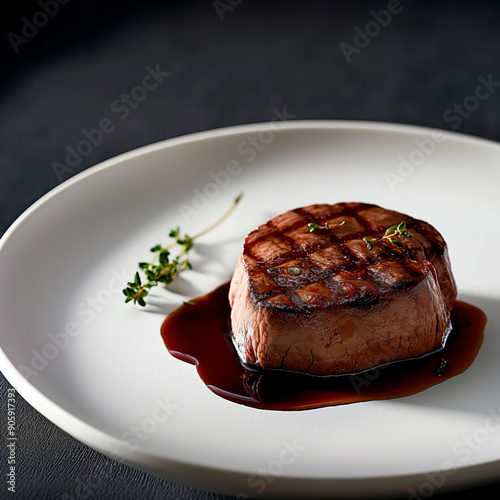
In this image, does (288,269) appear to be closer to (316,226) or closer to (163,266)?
(316,226)

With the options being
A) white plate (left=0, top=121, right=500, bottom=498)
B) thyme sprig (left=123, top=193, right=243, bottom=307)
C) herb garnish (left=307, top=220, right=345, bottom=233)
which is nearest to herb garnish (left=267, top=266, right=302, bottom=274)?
herb garnish (left=307, top=220, right=345, bottom=233)

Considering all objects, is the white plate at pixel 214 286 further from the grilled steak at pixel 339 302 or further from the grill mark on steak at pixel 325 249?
the grill mark on steak at pixel 325 249

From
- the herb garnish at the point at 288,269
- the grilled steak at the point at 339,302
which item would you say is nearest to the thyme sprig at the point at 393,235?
the grilled steak at the point at 339,302

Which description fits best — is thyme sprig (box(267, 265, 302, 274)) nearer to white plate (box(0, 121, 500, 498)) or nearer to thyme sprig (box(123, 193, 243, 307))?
white plate (box(0, 121, 500, 498))

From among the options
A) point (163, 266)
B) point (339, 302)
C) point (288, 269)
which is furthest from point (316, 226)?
point (163, 266)

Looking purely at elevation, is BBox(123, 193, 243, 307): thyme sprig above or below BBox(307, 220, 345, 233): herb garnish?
above

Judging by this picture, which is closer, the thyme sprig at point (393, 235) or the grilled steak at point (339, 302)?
the grilled steak at point (339, 302)
